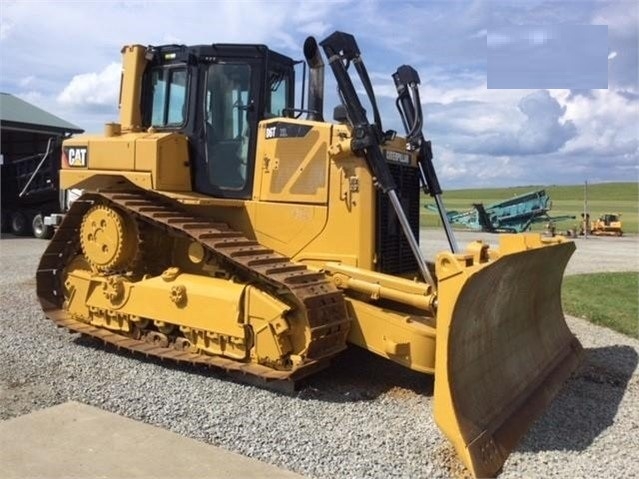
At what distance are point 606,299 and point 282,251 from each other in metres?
7.11

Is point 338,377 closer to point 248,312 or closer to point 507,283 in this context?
point 248,312

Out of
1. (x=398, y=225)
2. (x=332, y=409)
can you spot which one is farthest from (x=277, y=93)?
(x=332, y=409)

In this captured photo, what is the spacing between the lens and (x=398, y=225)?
6680mm

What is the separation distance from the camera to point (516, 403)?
17.1 feet

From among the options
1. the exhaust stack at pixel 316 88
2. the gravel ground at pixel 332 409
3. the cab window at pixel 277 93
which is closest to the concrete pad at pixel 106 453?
the gravel ground at pixel 332 409

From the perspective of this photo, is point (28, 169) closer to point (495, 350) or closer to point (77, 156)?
point (77, 156)

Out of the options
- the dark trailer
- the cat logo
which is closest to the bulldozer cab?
the cat logo

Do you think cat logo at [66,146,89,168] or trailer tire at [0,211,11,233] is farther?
trailer tire at [0,211,11,233]

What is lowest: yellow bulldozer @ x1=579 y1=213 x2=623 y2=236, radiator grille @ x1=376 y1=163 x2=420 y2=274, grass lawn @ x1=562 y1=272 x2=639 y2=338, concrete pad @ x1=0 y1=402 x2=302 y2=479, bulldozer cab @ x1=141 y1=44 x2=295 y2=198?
concrete pad @ x1=0 y1=402 x2=302 y2=479

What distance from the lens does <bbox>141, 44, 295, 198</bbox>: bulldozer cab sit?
22.9 feet

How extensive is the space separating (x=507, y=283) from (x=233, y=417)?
2445 mm

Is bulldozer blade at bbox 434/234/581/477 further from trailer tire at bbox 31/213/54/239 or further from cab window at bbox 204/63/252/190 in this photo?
trailer tire at bbox 31/213/54/239

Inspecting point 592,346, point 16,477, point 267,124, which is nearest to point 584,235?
point 592,346

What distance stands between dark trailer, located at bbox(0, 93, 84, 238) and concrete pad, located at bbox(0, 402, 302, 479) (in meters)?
18.6
